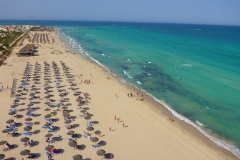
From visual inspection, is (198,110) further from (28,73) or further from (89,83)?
(28,73)

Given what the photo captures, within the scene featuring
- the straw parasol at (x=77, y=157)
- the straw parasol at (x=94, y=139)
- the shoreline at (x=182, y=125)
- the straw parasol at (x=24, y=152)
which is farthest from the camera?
the shoreline at (x=182, y=125)

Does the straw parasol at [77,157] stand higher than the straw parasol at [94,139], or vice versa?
the straw parasol at [94,139]

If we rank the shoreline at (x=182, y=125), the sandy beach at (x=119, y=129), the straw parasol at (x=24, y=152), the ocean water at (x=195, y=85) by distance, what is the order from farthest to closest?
1. the ocean water at (x=195, y=85)
2. the shoreline at (x=182, y=125)
3. the sandy beach at (x=119, y=129)
4. the straw parasol at (x=24, y=152)

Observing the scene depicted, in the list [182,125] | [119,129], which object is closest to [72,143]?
[119,129]

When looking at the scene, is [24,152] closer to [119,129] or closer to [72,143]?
[72,143]

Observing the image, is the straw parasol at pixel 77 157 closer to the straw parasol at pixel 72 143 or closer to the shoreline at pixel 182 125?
the straw parasol at pixel 72 143

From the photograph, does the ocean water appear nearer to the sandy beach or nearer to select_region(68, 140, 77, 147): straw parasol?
the sandy beach

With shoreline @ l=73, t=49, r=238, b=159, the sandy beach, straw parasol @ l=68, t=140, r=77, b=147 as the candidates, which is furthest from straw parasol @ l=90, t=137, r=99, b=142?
shoreline @ l=73, t=49, r=238, b=159

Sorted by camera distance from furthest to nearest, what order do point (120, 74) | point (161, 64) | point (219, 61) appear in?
point (219, 61), point (161, 64), point (120, 74)

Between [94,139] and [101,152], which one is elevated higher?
[94,139]

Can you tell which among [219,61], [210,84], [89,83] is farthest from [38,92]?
[219,61]

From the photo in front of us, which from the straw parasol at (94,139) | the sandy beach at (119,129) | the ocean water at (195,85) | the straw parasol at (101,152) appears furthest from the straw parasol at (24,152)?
the ocean water at (195,85)
